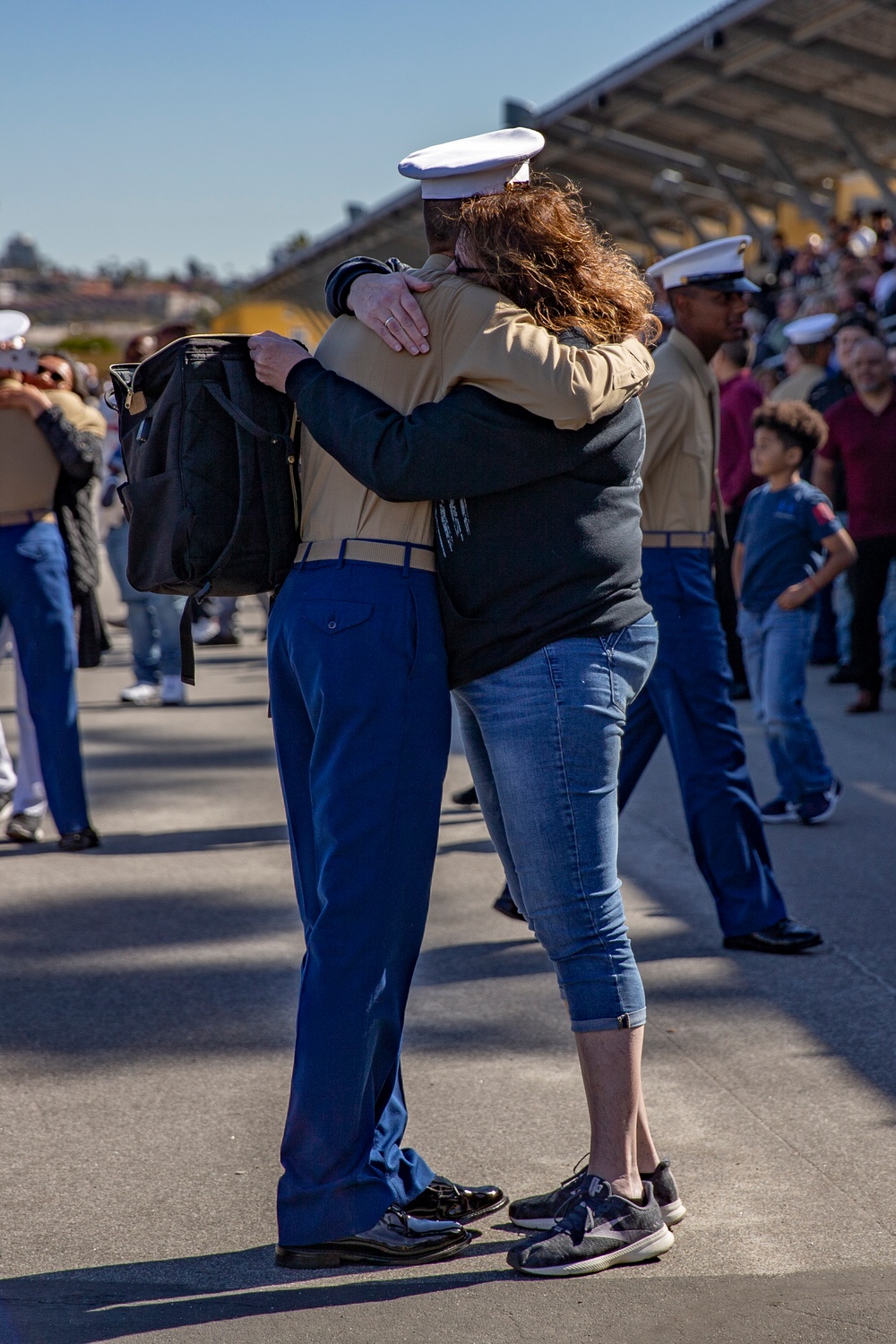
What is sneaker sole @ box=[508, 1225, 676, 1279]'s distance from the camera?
2799 millimetres

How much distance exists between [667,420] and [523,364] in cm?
220

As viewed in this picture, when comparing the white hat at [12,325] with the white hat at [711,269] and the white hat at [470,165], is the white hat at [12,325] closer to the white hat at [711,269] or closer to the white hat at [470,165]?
the white hat at [711,269]

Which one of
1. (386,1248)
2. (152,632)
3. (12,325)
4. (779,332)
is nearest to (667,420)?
(386,1248)

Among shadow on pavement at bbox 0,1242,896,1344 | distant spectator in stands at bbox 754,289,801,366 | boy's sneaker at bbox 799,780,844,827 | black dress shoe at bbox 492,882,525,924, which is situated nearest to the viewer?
shadow on pavement at bbox 0,1242,896,1344

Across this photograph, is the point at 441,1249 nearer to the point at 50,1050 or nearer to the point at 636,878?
the point at 50,1050

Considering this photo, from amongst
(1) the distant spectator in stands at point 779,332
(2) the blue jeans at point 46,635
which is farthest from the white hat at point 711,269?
(1) the distant spectator in stands at point 779,332

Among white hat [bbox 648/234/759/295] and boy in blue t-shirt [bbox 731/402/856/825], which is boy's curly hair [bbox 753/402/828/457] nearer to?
boy in blue t-shirt [bbox 731/402/856/825]

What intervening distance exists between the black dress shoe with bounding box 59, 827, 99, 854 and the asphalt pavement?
2.9 inches

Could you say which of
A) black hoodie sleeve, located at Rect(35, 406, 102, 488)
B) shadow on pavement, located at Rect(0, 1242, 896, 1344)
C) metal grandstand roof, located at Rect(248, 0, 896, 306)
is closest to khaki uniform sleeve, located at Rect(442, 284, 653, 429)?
shadow on pavement, located at Rect(0, 1242, 896, 1344)

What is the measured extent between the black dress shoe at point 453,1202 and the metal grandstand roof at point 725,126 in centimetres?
1412

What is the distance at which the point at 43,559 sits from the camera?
19.9 ft

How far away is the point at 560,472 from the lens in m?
2.75

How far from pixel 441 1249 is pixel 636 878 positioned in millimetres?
2941

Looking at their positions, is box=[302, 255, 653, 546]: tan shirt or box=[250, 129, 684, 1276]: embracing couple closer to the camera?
box=[302, 255, 653, 546]: tan shirt
